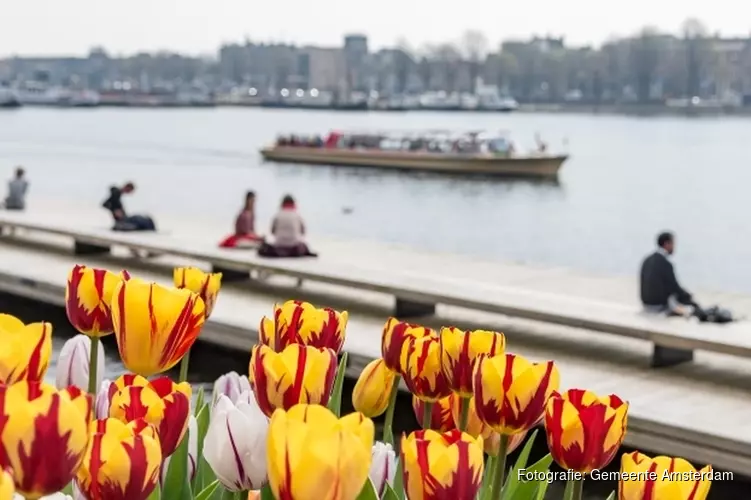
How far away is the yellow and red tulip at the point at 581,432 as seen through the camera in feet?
5.20

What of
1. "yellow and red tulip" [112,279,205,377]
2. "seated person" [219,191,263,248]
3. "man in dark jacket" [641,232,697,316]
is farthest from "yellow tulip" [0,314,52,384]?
"seated person" [219,191,263,248]

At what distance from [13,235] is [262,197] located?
32460 mm

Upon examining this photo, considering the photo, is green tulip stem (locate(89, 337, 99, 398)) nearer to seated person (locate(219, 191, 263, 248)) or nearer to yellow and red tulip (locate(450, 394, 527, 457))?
yellow and red tulip (locate(450, 394, 527, 457))

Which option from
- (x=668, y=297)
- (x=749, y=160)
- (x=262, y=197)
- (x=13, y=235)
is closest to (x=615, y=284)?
(x=668, y=297)

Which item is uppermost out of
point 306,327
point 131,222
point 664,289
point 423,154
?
point 306,327

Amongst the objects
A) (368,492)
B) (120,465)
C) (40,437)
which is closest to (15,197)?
(368,492)

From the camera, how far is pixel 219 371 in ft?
33.8

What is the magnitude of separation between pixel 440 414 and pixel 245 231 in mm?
12899

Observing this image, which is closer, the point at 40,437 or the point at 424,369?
the point at 40,437

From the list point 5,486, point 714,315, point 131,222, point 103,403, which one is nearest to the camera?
point 5,486

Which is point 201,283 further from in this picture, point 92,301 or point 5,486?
point 5,486

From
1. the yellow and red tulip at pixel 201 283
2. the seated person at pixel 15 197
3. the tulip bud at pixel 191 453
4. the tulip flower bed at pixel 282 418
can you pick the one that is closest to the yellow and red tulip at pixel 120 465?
the tulip flower bed at pixel 282 418

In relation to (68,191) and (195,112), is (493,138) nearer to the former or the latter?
(68,191)

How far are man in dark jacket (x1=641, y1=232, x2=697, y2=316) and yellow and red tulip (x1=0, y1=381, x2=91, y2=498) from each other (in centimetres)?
883
